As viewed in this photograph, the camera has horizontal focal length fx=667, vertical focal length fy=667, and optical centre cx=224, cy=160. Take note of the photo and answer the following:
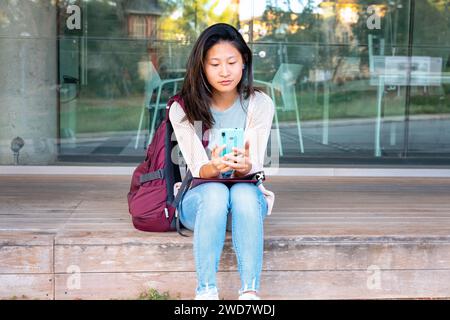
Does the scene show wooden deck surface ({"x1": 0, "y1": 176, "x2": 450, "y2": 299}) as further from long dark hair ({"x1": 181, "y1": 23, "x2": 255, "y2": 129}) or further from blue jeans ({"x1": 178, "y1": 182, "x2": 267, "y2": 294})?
long dark hair ({"x1": 181, "y1": 23, "x2": 255, "y2": 129})

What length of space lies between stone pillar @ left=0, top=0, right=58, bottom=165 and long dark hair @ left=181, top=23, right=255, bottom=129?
2.67m

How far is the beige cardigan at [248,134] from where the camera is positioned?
2789 millimetres

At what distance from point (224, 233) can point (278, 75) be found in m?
3.46

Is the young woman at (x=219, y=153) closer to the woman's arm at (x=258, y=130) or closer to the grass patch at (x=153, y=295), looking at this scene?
the woman's arm at (x=258, y=130)

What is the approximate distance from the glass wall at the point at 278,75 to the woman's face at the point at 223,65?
265 centimetres

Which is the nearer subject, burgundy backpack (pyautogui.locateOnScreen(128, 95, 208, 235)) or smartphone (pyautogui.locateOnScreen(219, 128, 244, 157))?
smartphone (pyautogui.locateOnScreen(219, 128, 244, 157))

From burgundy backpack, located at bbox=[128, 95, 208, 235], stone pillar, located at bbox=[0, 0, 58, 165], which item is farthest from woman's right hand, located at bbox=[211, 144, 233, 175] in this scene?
stone pillar, located at bbox=[0, 0, 58, 165]

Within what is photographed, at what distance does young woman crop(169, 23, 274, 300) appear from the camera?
102 inches

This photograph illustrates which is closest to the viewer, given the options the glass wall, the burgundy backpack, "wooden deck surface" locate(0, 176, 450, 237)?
the burgundy backpack

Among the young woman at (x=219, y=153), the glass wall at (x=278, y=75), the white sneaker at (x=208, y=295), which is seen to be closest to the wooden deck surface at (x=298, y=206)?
the young woman at (x=219, y=153)

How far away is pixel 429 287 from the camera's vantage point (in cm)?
302

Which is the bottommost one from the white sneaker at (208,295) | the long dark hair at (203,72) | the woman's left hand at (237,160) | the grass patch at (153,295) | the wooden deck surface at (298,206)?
the grass patch at (153,295)

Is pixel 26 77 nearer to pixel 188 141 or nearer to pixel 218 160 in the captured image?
pixel 188 141
